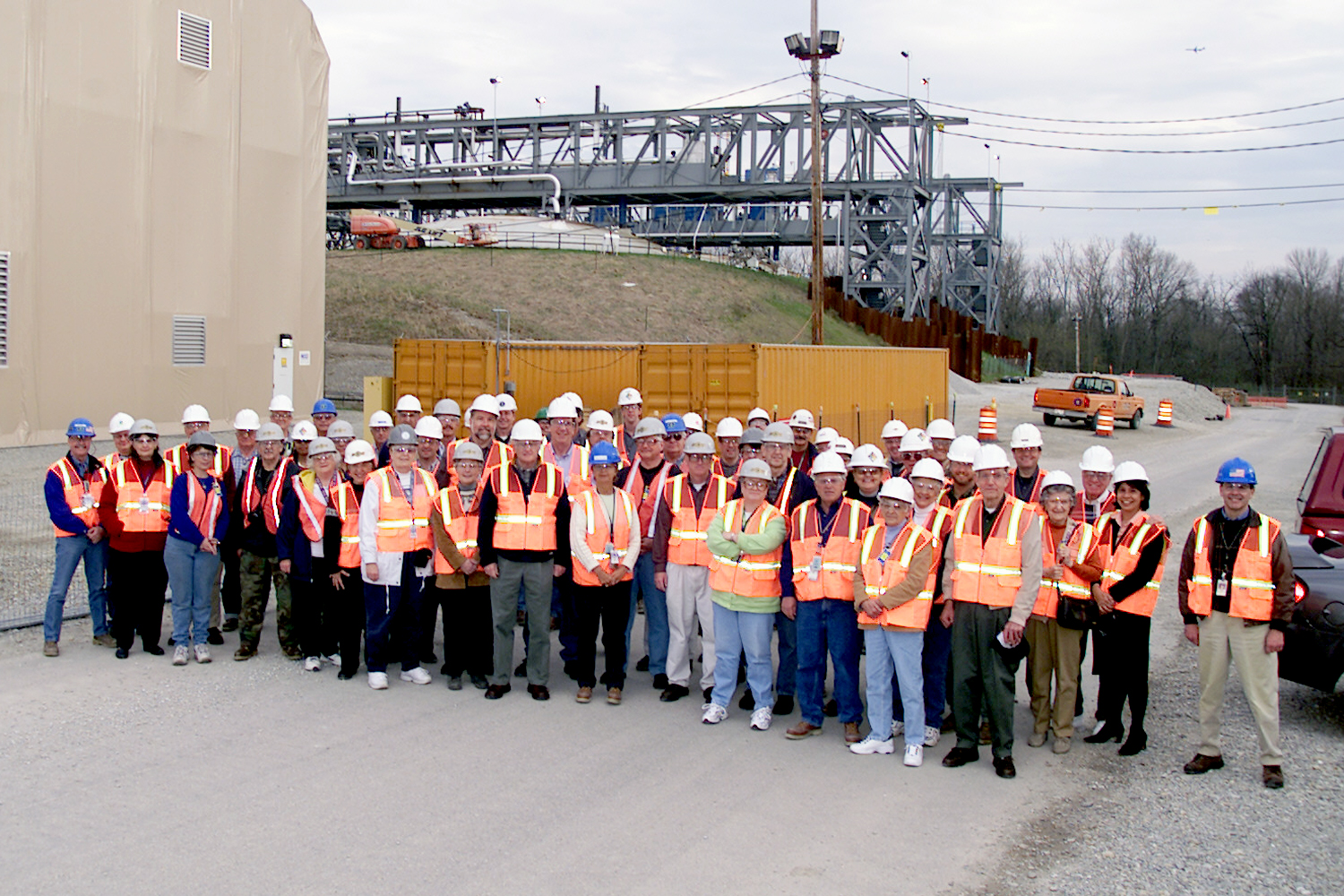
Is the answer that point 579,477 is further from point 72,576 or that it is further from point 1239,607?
point 1239,607

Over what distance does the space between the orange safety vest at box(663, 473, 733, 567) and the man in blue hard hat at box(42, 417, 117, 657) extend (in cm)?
454

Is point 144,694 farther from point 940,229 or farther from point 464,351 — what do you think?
point 940,229

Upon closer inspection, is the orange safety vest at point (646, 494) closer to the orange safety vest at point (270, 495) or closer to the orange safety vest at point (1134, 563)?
the orange safety vest at point (270, 495)

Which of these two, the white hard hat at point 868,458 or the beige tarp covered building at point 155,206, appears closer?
the white hard hat at point 868,458

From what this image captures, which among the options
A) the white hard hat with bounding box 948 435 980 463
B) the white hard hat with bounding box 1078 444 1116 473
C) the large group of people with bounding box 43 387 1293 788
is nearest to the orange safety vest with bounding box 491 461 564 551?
the large group of people with bounding box 43 387 1293 788

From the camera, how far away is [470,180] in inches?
2354

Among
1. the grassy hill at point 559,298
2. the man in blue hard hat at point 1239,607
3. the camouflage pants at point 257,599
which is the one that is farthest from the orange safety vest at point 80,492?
the grassy hill at point 559,298

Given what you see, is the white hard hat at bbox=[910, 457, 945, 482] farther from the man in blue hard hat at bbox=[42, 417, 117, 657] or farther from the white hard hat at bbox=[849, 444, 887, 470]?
the man in blue hard hat at bbox=[42, 417, 117, 657]

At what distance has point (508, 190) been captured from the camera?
60656 millimetres

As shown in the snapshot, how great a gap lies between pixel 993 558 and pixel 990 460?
0.63m

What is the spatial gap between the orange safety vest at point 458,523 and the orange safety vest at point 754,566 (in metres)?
1.92

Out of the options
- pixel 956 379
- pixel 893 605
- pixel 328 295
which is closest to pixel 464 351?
pixel 893 605

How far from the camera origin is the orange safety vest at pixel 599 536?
316 inches

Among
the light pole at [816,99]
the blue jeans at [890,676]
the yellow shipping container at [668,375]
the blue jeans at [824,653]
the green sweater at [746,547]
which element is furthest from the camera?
the light pole at [816,99]
